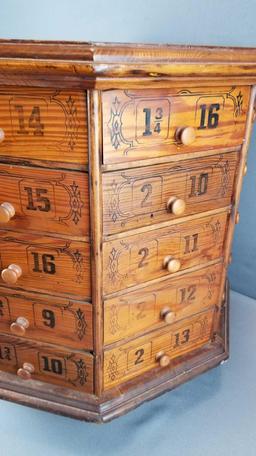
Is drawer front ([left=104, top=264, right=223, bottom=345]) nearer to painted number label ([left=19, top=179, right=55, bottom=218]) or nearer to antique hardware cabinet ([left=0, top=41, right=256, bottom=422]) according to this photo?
antique hardware cabinet ([left=0, top=41, right=256, bottom=422])

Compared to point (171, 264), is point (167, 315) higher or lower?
lower

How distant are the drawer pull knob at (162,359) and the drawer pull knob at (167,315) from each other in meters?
0.13

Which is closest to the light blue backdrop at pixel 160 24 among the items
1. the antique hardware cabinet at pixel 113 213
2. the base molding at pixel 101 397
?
the antique hardware cabinet at pixel 113 213

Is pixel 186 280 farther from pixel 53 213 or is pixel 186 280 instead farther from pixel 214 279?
pixel 53 213

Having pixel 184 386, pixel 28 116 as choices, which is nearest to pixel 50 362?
pixel 184 386

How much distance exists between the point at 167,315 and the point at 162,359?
163mm

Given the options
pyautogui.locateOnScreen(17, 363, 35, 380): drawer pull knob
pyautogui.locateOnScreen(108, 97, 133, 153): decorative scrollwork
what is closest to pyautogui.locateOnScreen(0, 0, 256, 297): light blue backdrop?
pyautogui.locateOnScreen(108, 97, 133, 153): decorative scrollwork

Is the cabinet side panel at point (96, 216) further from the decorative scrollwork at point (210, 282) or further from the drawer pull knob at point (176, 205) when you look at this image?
the decorative scrollwork at point (210, 282)

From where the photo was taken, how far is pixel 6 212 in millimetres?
923

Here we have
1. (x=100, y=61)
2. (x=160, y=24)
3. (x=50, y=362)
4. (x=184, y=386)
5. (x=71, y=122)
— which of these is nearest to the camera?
(x=100, y=61)

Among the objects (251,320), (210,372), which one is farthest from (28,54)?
(251,320)

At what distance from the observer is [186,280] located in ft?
3.84

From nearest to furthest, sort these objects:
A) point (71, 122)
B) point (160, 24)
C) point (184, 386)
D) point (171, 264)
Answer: point (71, 122) < point (171, 264) < point (184, 386) < point (160, 24)

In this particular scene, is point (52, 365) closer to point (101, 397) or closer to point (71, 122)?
point (101, 397)
